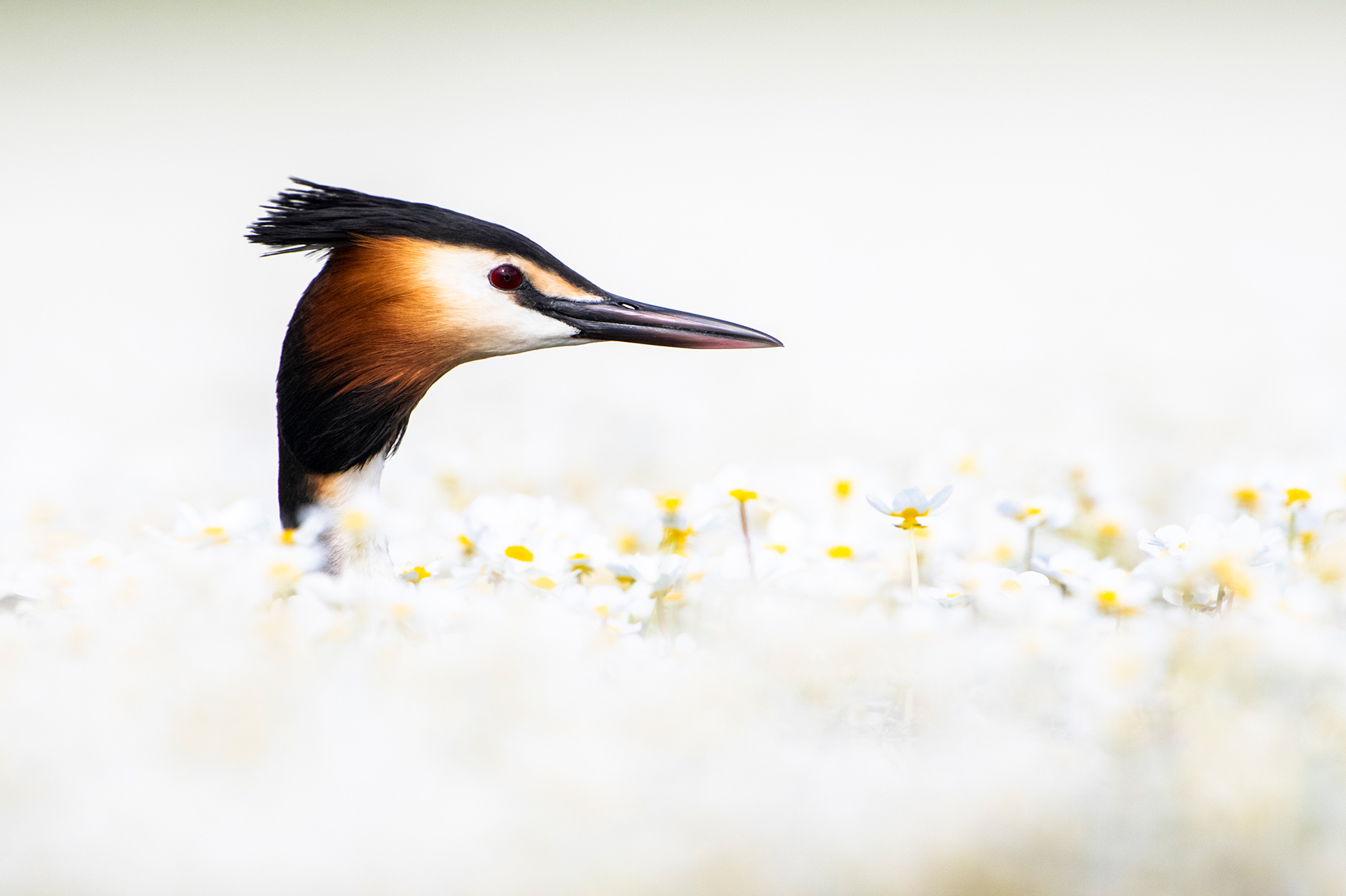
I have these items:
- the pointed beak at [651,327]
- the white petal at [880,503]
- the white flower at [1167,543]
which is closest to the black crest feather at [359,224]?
the pointed beak at [651,327]

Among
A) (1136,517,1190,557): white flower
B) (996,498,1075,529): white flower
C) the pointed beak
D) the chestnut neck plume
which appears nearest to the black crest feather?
the chestnut neck plume

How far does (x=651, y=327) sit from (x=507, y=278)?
0.38 meters

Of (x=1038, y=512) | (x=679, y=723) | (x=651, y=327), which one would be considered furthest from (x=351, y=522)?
(x=1038, y=512)

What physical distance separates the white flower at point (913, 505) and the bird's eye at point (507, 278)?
98 cm

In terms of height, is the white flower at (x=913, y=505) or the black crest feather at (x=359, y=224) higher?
the black crest feather at (x=359, y=224)

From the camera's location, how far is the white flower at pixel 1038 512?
2395mm

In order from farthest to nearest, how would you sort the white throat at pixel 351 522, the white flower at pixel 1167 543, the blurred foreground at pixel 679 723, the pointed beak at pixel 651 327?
1. the pointed beak at pixel 651 327
2. the white throat at pixel 351 522
3. the white flower at pixel 1167 543
4. the blurred foreground at pixel 679 723

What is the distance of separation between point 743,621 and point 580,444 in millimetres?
2878

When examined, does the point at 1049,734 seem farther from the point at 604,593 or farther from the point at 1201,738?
the point at 604,593

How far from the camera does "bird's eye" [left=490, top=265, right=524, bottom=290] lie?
2479mm

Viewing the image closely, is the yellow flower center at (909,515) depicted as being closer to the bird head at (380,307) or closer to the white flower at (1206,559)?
the white flower at (1206,559)

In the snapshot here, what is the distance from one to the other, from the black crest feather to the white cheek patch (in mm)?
33

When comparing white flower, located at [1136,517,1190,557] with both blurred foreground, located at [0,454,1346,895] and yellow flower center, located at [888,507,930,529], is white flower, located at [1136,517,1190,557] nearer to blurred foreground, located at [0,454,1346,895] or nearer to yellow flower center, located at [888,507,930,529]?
blurred foreground, located at [0,454,1346,895]

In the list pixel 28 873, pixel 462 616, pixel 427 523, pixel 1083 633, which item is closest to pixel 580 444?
pixel 427 523
